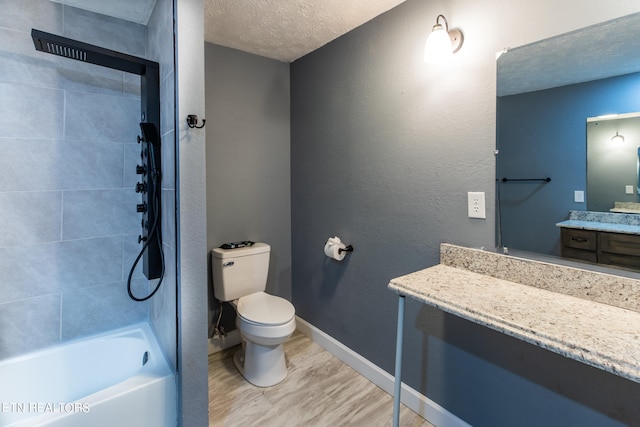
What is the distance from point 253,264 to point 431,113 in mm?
1515

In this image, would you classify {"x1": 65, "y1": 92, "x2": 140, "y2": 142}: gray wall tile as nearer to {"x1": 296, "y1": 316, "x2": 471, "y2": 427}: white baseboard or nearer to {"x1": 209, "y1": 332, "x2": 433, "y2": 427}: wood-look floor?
{"x1": 209, "y1": 332, "x2": 433, "y2": 427}: wood-look floor

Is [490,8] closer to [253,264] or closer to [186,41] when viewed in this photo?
[186,41]

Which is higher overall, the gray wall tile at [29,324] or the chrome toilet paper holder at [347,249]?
the chrome toilet paper holder at [347,249]

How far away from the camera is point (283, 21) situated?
186 cm

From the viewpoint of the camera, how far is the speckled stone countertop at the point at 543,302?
0.80 metres

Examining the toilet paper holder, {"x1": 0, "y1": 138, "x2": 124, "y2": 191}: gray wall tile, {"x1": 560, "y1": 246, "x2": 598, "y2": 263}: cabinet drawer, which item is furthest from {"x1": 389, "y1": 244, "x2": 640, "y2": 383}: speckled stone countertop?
{"x1": 0, "y1": 138, "x2": 124, "y2": 191}: gray wall tile

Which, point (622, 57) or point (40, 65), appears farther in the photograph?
point (40, 65)

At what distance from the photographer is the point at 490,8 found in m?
1.33

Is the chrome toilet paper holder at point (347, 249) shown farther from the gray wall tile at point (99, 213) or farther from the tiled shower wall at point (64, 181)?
the gray wall tile at point (99, 213)

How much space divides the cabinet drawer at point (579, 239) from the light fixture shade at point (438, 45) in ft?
2.97

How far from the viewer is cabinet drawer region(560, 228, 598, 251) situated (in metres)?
1.14

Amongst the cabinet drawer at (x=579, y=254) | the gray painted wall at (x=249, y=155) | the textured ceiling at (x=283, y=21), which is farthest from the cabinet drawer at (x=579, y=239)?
the gray painted wall at (x=249, y=155)

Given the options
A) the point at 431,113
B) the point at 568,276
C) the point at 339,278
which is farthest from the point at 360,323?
the point at 431,113

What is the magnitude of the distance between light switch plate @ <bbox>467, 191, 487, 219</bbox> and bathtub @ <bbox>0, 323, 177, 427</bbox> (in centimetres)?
156
